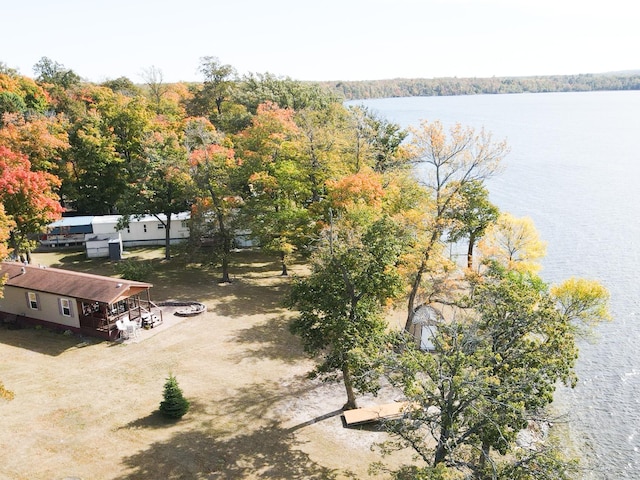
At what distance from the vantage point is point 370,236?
2055 cm

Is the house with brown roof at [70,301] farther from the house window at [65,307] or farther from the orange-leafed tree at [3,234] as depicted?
the orange-leafed tree at [3,234]

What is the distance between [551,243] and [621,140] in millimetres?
Result: 75703

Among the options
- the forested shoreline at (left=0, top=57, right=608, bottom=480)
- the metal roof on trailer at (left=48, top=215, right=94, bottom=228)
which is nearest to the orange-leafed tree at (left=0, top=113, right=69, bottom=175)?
the forested shoreline at (left=0, top=57, right=608, bottom=480)

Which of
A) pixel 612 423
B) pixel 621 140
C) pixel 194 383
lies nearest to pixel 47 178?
pixel 194 383

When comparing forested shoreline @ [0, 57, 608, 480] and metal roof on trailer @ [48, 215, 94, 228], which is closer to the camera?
forested shoreline @ [0, 57, 608, 480]

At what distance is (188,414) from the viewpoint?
67.5ft

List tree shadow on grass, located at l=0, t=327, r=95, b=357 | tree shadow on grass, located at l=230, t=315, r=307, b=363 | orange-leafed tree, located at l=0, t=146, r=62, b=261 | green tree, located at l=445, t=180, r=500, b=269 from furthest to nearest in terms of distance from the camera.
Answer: green tree, located at l=445, t=180, r=500, b=269, orange-leafed tree, located at l=0, t=146, r=62, b=261, tree shadow on grass, located at l=230, t=315, r=307, b=363, tree shadow on grass, located at l=0, t=327, r=95, b=357

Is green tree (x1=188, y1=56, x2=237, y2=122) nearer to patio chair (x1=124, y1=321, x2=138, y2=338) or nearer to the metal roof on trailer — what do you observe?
the metal roof on trailer

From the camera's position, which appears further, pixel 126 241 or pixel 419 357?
pixel 126 241

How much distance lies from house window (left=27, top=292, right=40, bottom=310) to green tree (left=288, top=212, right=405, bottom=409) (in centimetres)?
1687

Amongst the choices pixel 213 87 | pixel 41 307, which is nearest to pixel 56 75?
pixel 213 87

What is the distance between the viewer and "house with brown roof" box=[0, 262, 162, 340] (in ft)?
87.8

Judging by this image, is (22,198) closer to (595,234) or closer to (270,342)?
(270,342)

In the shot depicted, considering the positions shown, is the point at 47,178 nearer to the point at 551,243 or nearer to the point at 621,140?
the point at 551,243
